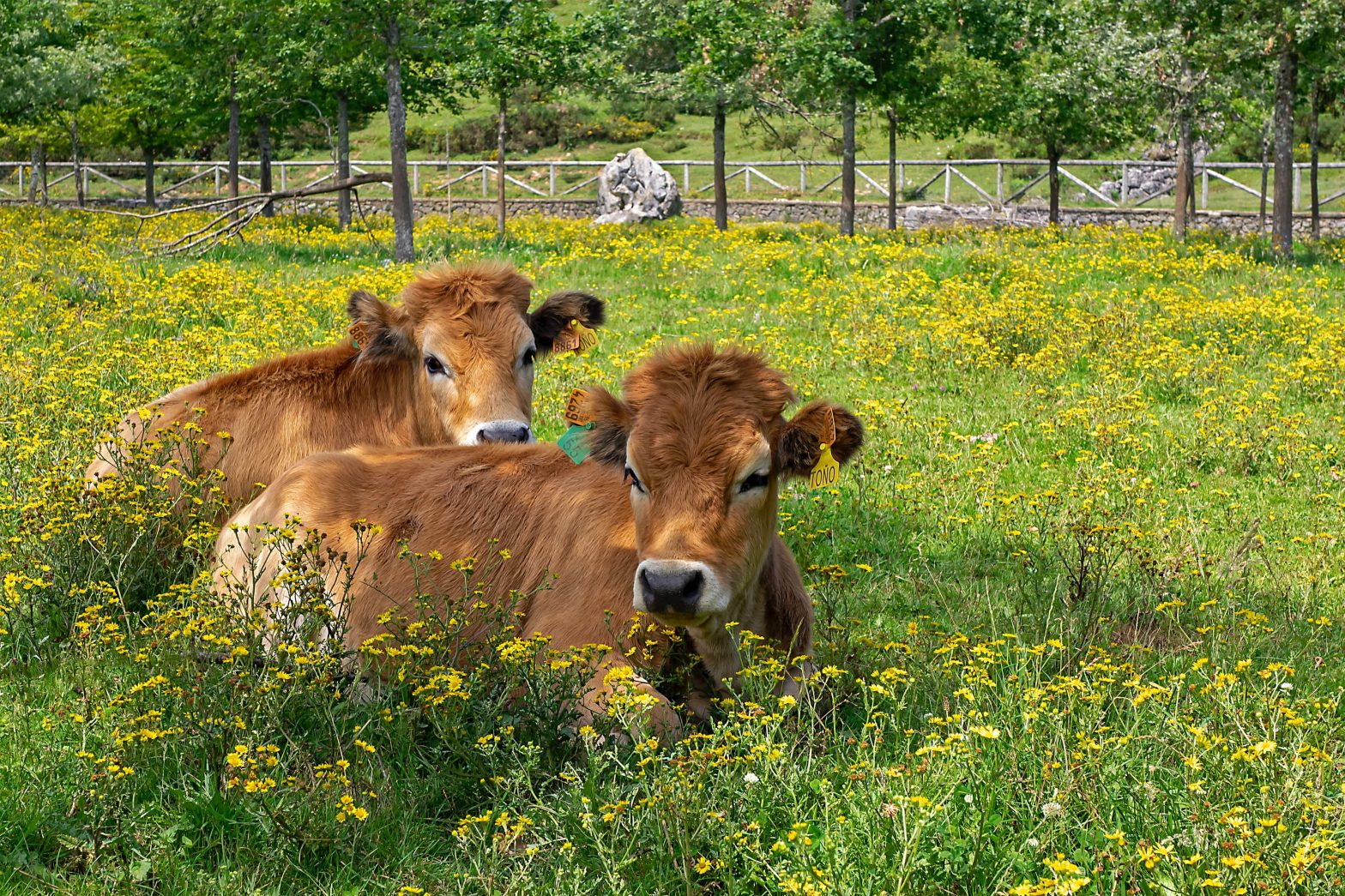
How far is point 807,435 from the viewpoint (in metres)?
5.30

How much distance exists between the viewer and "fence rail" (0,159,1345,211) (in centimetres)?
4419

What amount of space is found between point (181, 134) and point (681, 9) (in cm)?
1833

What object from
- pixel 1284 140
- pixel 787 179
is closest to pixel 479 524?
pixel 1284 140

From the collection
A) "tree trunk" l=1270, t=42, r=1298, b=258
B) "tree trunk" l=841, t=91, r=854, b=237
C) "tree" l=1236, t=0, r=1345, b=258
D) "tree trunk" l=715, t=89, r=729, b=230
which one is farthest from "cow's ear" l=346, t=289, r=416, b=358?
"tree trunk" l=715, t=89, r=729, b=230

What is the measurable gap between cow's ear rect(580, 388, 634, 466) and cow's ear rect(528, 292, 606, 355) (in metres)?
3.16

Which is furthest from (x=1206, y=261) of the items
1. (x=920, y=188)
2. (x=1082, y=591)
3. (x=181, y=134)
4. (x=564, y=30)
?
(x=181, y=134)

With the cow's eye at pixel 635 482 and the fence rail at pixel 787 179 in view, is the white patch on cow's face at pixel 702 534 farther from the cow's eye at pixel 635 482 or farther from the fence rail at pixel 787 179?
the fence rail at pixel 787 179

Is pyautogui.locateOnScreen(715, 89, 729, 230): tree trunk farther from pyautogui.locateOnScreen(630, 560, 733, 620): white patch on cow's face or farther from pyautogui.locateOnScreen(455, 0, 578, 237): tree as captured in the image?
pyautogui.locateOnScreen(630, 560, 733, 620): white patch on cow's face

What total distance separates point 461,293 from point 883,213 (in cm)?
3946

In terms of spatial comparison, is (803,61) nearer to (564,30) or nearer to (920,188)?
(564,30)

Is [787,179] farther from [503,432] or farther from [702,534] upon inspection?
[702,534]

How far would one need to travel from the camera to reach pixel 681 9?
3853 centimetres

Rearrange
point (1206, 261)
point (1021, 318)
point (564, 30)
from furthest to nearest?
point (564, 30) → point (1206, 261) → point (1021, 318)

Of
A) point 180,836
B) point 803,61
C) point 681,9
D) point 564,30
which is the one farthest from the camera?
point 681,9
